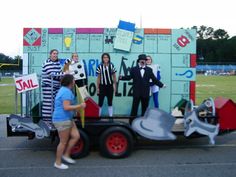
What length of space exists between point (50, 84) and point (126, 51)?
2.34 metres

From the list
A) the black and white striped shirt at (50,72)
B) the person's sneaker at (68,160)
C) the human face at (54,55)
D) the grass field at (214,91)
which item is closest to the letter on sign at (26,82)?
the black and white striped shirt at (50,72)

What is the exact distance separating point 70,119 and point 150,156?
182cm

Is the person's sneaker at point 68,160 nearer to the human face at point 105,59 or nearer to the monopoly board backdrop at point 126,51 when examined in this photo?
the human face at point 105,59

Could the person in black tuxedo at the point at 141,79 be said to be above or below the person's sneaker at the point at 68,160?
above

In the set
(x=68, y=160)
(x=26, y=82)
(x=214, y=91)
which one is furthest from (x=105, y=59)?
(x=214, y=91)

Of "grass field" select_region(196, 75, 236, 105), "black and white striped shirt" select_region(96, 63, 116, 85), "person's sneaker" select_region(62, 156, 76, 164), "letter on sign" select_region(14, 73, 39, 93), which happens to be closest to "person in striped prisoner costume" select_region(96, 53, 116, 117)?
"black and white striped shirt" select_region(96, 63, 116, 85)

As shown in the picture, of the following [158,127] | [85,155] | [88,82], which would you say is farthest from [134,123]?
[88,82]

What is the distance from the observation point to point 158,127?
284 inches

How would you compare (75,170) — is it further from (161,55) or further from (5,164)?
(161,55)

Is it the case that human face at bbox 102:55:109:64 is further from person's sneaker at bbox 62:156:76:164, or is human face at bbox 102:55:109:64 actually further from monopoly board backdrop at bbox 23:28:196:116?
person's sneaker at bbox 62:156:76:164

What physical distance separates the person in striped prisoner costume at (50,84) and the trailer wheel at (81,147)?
79cm

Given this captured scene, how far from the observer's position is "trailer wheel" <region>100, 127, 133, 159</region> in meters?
7.01

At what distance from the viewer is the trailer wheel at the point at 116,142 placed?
23.0ft

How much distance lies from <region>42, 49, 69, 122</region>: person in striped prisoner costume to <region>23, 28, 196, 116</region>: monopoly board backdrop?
1362mm
